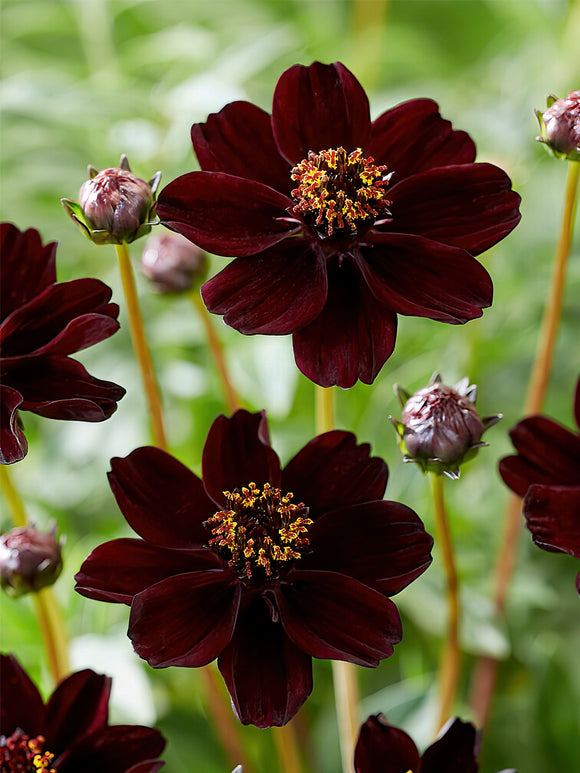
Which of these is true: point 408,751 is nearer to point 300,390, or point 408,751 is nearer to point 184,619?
point 184,619

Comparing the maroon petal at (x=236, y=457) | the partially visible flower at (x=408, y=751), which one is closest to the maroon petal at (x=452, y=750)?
the partially visible flower at (x=408, y=751)

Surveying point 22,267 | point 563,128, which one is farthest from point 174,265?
point 563,128

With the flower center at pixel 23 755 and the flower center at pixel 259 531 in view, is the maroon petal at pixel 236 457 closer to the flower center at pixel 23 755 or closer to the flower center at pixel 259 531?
the flower center at pixel 259 531

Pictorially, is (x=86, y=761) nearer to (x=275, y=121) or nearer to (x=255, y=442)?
(x=255, y=442)

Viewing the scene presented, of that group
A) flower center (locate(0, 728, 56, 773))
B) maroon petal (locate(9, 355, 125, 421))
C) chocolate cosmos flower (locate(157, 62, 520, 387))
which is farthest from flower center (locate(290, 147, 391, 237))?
flower center (locate(0, 728, 56, 773))

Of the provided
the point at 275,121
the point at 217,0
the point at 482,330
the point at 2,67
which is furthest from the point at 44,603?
the point at 217,0
